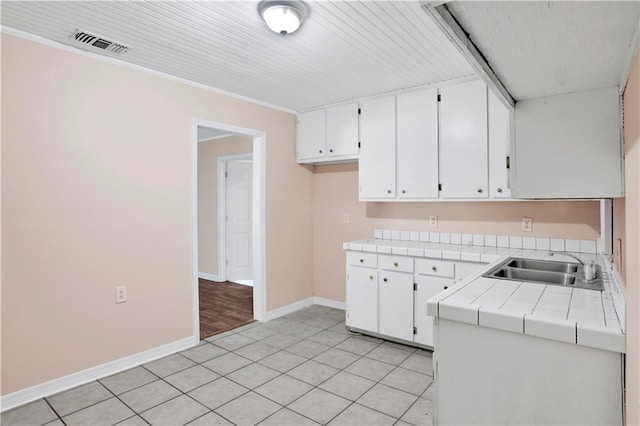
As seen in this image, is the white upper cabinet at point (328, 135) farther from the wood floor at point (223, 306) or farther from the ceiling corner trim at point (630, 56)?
the ceiling corner trim at point (630, 56)

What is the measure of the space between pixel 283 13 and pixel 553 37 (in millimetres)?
1445

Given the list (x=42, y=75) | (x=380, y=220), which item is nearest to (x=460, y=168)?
(x=380, y=220)

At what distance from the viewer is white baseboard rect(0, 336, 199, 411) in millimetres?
2328

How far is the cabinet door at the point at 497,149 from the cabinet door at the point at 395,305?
104cm

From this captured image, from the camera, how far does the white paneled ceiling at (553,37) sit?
85cm

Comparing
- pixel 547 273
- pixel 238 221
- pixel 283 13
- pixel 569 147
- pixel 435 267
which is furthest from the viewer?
pixel 238 221

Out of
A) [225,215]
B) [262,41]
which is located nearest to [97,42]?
[262,41]

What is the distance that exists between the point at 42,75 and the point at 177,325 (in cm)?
218

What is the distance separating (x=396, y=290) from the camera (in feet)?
10.8

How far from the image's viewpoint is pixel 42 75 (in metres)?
2.45

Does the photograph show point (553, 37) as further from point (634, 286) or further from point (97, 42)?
point (97, 42)

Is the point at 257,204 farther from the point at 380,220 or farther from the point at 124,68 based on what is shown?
the point at 124,68

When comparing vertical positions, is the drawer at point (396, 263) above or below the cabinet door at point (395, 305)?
above

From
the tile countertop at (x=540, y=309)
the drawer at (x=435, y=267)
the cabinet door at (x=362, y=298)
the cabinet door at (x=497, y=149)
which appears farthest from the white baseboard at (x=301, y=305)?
the tile countertop at (x=540, y=309)
